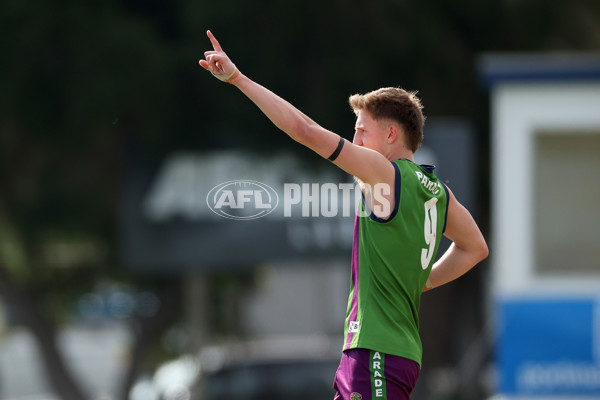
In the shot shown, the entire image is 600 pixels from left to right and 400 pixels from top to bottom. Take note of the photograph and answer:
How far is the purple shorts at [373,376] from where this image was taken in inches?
139

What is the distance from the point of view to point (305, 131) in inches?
134

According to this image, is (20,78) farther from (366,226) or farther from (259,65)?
(366,226)

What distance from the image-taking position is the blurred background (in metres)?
11.3

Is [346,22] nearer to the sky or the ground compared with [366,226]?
nearer to the sky

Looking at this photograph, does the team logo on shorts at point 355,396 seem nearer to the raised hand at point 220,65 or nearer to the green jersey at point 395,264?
the green jersey at point 395,264

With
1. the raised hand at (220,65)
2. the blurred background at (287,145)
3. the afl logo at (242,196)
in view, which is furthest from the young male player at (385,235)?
the blurred background at (287,145)

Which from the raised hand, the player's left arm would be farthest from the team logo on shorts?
the raised hand

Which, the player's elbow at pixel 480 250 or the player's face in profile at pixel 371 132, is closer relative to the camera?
the player's face in profile at pixel 371 132

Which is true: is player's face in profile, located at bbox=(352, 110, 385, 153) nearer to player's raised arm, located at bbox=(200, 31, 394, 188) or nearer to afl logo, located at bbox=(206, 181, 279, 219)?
player's raised arm, located at bbox=(200, 31, 394, 188)

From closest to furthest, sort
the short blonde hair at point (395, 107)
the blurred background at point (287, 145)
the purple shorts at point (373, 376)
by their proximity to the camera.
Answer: the purple shorts at point (373, 376), the short blonde hair at point (395, 107), the blurred background at point (287, 145)

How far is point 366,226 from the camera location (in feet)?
11.9

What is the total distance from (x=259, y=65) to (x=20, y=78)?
2872mm

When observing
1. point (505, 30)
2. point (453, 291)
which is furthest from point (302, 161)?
point (453, 291)

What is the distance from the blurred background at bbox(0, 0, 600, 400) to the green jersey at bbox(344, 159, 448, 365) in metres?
5.81
